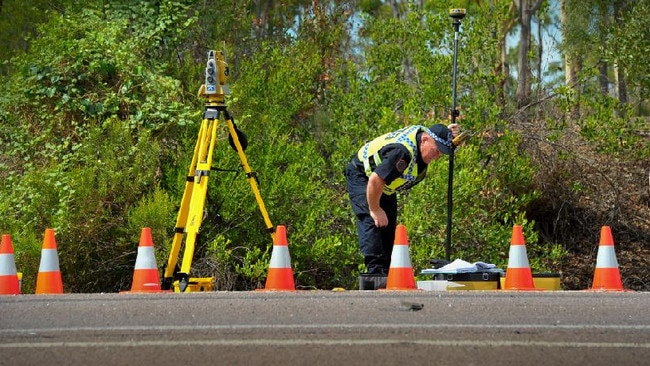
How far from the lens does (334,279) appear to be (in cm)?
1460

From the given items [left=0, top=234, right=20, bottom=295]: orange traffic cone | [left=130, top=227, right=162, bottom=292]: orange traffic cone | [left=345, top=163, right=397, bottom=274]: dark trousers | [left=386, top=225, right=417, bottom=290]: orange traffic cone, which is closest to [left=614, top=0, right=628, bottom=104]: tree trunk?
[left=345, top=163, right=397, bottom=274]: dark trousers

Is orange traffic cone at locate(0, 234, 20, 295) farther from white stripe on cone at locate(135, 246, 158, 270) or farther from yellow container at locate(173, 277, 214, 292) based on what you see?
yellow container at locate(173, 277, 214, 292)

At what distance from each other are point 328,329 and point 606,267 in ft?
A: 11.7

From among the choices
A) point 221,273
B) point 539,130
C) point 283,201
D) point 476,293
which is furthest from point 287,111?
point 476,293

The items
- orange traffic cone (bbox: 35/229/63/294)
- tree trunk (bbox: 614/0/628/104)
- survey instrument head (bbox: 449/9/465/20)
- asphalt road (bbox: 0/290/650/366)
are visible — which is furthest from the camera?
tree trunk (bbox: 614/0/628/104)

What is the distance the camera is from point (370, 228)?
9.70 meters

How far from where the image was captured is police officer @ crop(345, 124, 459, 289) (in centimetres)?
923

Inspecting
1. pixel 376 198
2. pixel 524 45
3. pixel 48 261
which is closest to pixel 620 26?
pixel 524 45

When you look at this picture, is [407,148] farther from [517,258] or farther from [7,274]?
[7,274]

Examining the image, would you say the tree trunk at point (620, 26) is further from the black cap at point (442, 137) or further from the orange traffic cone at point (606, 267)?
the black cap at point (442, 137)

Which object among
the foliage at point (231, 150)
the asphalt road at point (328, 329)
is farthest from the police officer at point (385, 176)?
the foliage at point (231, 150)

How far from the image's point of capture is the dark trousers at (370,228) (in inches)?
382

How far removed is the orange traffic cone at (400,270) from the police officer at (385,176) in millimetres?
413

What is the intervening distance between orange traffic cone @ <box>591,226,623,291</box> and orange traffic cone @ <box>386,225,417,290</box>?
4.68 ft
